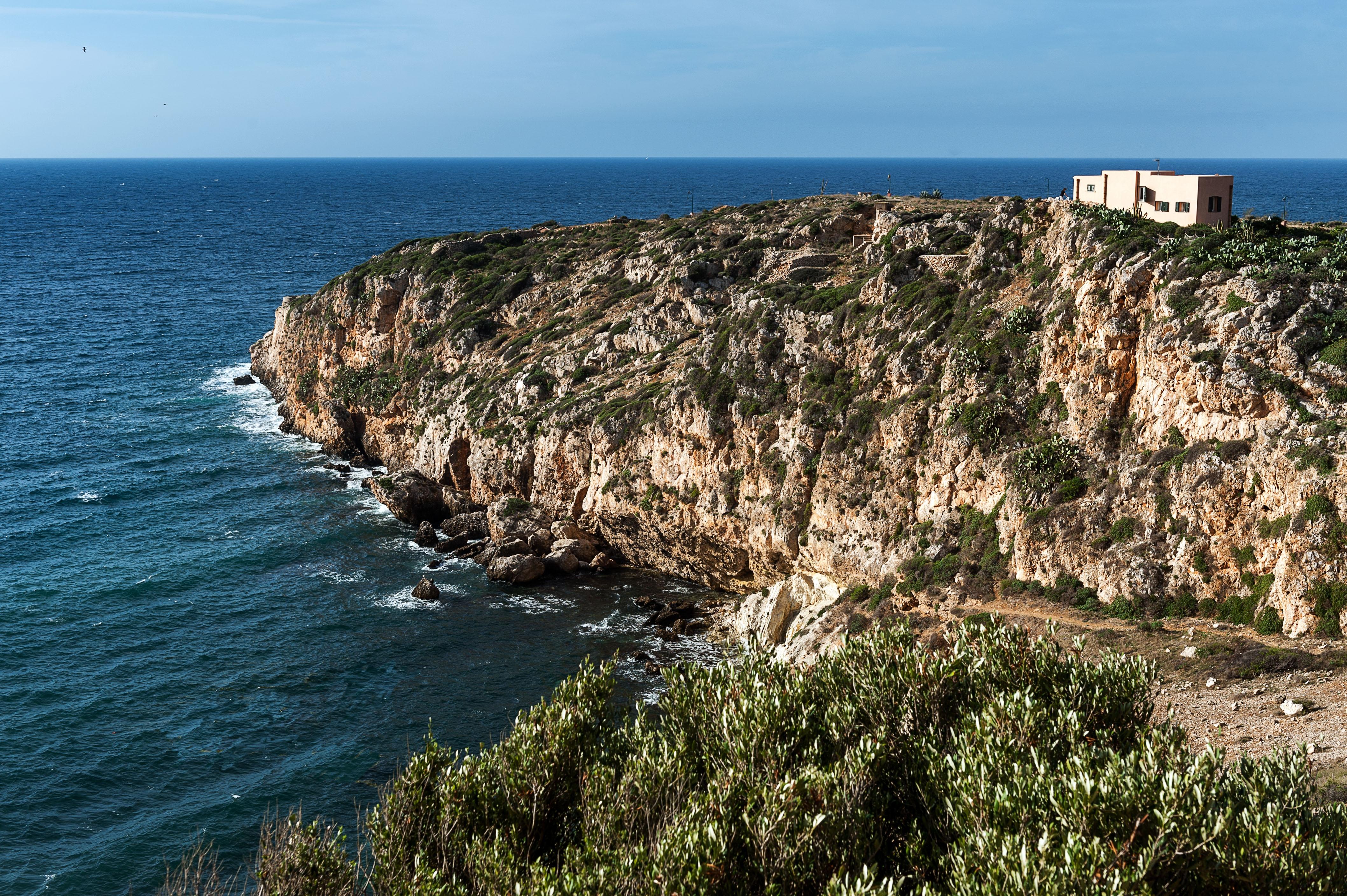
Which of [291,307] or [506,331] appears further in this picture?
[291,307]

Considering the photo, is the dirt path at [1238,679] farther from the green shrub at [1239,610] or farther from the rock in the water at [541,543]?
the rock in the water at [541,543]

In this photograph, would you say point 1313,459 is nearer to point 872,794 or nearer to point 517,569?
point 872,794

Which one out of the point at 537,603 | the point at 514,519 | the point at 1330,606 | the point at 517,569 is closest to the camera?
the point at 1330,606

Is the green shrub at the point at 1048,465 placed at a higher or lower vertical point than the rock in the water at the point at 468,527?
higher

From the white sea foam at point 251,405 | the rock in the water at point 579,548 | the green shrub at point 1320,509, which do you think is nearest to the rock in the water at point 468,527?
the rock in the water at point 579,548

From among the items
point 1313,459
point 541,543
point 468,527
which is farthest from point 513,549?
point 1313,459

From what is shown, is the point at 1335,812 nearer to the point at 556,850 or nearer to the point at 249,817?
the point at 556,850

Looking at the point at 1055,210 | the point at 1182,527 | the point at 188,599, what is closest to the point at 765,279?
the point at 1055,210
